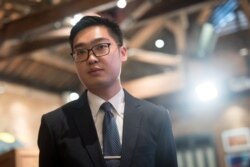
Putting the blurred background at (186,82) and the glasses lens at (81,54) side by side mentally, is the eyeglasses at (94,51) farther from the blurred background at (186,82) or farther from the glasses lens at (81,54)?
the blurred background at (186,82)

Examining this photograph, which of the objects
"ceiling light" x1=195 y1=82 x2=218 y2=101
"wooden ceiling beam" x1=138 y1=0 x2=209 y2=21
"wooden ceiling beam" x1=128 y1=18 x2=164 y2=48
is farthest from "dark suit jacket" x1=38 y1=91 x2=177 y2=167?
"wooden ceiling beam" x1=128 y1=18 x2=164 y2=48

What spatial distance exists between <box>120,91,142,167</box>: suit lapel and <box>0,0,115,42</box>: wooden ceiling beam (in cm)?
244

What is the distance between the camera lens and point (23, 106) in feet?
24.8

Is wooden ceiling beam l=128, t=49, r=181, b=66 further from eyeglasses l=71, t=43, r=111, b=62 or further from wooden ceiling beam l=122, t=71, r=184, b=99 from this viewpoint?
eyeglasses l=71, t=43, r=111, b=62

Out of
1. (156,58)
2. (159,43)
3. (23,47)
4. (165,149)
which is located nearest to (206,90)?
(156,58)

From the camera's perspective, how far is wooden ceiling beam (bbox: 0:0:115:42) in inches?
156

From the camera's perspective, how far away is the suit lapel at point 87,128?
53.8 inches

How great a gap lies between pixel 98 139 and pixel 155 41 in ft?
21.7

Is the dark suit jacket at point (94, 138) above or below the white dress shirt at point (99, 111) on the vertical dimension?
below

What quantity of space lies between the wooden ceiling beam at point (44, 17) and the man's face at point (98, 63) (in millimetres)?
2406

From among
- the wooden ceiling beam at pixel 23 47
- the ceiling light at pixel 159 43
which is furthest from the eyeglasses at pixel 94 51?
the ceiling light at pixel 159 43

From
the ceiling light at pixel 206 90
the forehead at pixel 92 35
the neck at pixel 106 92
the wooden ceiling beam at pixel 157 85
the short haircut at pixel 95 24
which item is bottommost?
the neck at pixel 106 92

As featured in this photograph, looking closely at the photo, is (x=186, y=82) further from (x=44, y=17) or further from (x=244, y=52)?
(x=44, y=17)

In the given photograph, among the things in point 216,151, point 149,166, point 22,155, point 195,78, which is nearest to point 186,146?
point 216,151
